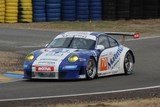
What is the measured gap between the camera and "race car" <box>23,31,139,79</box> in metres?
16.8

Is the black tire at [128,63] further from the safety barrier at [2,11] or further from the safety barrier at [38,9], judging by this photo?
the safety barrier at [38,9]

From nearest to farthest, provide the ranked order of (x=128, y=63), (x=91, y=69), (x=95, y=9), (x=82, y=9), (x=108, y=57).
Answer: (x=91, y=69)
(x=108, y=57)
(x=128, y=63)
(x=82, y=9)
(x=95, y=9)

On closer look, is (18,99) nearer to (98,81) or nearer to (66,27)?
(98,81)

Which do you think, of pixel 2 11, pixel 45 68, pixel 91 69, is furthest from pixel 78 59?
pixel 2 11

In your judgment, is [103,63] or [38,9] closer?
[103,63]

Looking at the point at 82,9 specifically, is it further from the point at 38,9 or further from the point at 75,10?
A: the point at 38,9

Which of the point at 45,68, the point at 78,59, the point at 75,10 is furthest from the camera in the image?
the point at 75,10

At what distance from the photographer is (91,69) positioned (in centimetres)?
1734

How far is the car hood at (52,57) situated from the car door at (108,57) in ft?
3.29

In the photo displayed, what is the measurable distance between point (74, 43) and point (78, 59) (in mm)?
1096

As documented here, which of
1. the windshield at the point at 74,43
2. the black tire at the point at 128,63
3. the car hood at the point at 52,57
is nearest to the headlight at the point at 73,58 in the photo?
the car hood at the point at 52,57

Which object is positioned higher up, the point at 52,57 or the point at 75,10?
the point at 75,10

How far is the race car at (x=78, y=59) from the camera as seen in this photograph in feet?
55.0

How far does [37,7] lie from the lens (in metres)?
37.4
